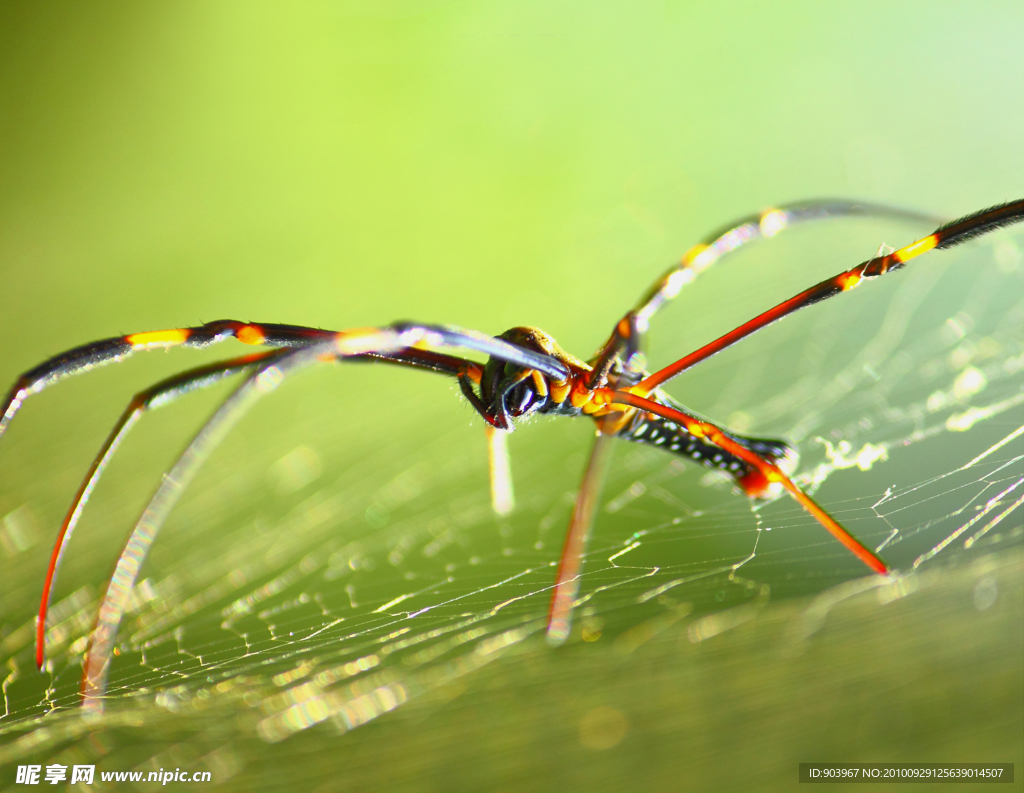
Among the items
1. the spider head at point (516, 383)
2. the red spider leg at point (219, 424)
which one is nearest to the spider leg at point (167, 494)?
the red spider leg at point (219, 424)

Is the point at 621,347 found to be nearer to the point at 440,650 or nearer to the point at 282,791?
the point at 440,650

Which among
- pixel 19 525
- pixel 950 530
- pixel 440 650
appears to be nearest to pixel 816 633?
pixel 950 530

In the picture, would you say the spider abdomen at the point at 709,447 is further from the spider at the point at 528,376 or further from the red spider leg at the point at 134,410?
the red spider leg at the point at 134,410

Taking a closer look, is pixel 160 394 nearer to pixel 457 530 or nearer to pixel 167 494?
pixel 167 494

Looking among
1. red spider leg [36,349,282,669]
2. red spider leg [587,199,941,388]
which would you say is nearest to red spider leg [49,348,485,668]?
red spider leg [36,349,282,669]

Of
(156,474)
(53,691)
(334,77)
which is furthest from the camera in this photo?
(334,77)

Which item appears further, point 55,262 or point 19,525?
point 55,262

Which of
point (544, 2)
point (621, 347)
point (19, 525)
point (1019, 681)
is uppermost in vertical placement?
point (544, 2)
